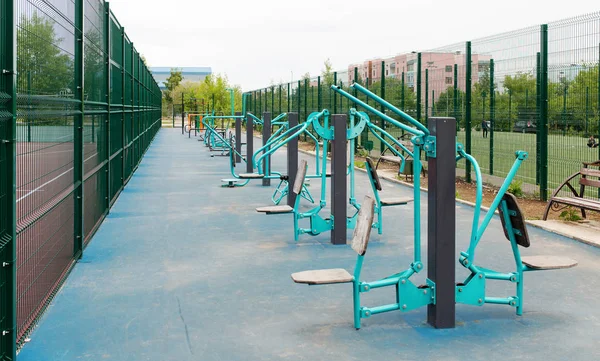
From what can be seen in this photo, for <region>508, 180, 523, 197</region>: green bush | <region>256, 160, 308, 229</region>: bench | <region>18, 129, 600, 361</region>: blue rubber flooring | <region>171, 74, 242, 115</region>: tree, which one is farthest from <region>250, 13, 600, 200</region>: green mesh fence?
<region>171, 74, 242, 115</region>: tree

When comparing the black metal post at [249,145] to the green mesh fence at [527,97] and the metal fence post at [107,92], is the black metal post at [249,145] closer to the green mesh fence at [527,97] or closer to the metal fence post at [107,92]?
the green mesh fence at [527,97]

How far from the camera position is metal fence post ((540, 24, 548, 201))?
11836mm

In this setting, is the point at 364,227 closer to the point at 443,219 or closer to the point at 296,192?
the point at 443,219

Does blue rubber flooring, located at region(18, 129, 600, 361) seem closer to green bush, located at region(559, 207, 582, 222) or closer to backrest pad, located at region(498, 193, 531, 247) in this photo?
backrest pad, located at region(498, 193, 531, 247)

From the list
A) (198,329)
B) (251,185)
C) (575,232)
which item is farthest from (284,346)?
(251,185)

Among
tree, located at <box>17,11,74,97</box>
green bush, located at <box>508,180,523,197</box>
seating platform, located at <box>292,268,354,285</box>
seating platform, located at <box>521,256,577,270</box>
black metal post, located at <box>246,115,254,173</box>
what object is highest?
tree, located at <box>17,11,74,97</box>

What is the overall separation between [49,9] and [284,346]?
10.8 ft

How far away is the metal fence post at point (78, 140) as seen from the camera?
734 cm

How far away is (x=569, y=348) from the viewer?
4758mm

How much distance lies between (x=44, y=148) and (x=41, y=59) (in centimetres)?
70

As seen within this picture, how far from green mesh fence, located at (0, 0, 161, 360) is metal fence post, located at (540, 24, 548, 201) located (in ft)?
23.4

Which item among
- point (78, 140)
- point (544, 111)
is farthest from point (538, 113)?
point (78, 140)

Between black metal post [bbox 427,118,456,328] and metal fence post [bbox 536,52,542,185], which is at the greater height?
metal fence post [bbox 536,52,542,185]

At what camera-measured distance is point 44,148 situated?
18.5 feet
